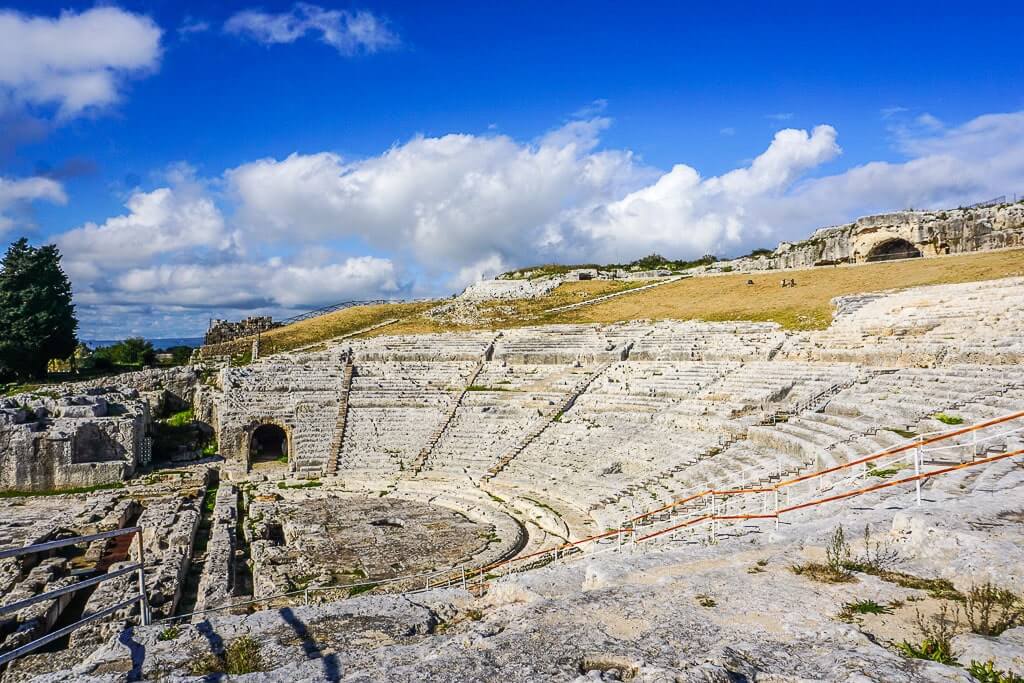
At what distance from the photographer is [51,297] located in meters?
37.1

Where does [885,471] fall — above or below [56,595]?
below

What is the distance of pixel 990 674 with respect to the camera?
3.50 m

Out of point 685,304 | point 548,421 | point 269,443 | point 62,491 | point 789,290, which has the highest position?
point 789,290

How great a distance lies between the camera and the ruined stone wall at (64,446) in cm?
2339

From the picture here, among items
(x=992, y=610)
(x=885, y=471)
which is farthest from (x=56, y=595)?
(x=885, y=471)

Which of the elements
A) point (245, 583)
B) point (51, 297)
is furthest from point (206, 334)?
point (245, 583)

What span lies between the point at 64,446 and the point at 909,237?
152 ft

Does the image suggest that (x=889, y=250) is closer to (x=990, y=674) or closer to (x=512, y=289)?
(x=512, y=289)

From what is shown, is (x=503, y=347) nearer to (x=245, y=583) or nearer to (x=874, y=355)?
(x=874, y=355)

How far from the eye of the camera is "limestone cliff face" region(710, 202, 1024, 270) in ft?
119

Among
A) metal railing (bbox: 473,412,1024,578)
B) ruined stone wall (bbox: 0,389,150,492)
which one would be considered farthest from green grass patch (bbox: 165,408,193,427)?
metal railing (bbox: 473,412,1024,578)

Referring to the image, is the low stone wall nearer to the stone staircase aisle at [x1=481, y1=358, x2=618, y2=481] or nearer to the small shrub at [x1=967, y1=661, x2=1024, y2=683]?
the stone staircase aisle at [x1=481, y1=358, x2=618, y2=481]

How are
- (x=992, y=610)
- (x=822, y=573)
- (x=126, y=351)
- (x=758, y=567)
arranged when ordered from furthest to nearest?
(x=126, y=351), (x=758, y=567), (x=822, y=573), (x=992, y=610)

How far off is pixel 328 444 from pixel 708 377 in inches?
612
